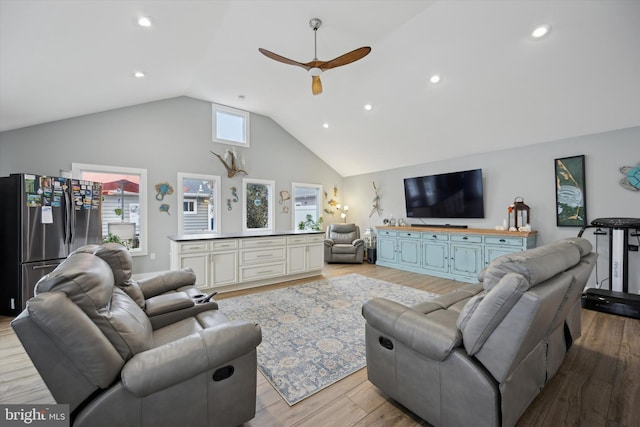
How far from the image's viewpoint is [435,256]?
5336 millimetres

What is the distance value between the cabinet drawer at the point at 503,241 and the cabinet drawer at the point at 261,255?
3605 mm

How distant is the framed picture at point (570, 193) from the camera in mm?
4008

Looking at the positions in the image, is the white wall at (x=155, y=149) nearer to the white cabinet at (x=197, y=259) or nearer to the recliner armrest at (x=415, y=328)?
the white cabinet at (x=197, y=259)

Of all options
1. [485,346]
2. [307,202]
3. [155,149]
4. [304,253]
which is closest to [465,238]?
[304,253]

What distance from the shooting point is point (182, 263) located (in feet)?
12.5

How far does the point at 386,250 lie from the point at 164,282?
190 inches

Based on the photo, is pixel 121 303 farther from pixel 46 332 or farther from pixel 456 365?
pixel 456 365

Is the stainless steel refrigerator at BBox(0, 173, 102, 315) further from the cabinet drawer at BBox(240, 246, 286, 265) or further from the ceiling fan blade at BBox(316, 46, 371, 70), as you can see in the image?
the ceiling fan blade at BBox(316, 46, 371, 70)

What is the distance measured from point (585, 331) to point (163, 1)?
17.8ft

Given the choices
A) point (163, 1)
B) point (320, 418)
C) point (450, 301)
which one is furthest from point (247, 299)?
point (163, 1)

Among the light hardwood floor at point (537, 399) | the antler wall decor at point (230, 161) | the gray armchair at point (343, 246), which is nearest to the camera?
the light hardwood floor at point (537, 399)

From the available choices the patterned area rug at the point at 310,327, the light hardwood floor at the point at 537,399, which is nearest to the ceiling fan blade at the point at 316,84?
the patterned area rug at the point at 310,327

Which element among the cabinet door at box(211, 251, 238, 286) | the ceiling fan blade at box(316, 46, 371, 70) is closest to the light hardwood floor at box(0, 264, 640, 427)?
the cabinet door at box(211, 251, 238, 286)

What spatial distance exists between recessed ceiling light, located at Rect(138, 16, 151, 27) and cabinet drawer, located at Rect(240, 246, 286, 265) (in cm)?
307
